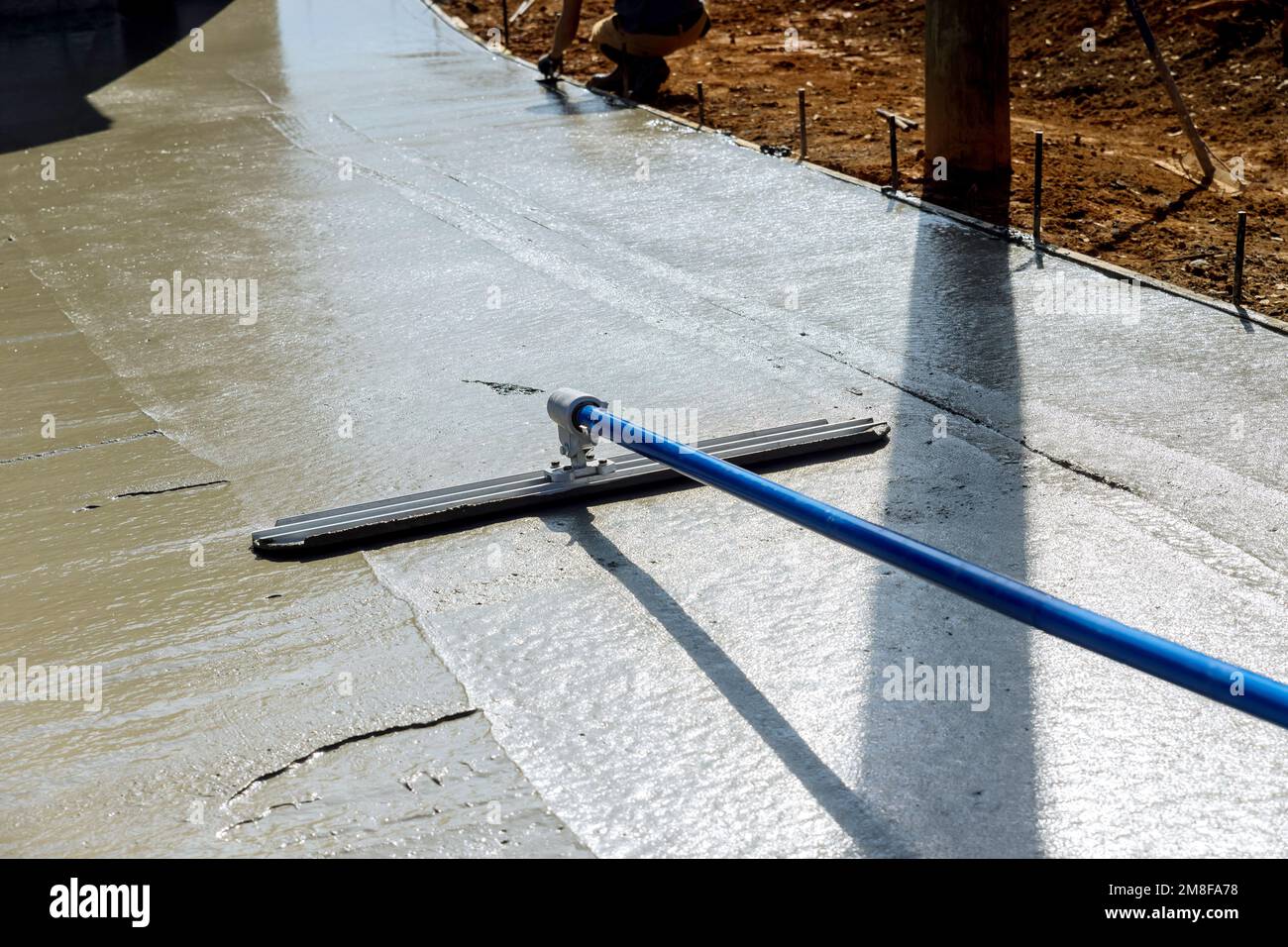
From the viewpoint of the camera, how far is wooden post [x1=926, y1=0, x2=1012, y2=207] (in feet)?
25.2

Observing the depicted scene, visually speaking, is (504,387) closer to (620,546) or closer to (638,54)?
(620,546)

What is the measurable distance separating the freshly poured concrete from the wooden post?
624 millimetres

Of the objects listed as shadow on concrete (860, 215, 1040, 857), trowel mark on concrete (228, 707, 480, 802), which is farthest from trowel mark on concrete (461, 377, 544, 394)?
trowel mark on concrete (228, 707, 480, 802)

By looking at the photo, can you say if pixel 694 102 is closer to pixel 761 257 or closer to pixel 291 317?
pixel 761 257

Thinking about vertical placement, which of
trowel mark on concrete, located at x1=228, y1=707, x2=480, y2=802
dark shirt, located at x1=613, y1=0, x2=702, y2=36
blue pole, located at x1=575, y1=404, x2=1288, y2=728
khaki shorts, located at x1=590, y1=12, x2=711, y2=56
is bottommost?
trowel mark on concrete, located at x1=228, y1=707, x2=480, y2=802

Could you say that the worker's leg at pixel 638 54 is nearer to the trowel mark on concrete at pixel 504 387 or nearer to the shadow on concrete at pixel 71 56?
the shadow on concrete at pixel 71 56

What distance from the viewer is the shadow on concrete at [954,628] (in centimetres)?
298

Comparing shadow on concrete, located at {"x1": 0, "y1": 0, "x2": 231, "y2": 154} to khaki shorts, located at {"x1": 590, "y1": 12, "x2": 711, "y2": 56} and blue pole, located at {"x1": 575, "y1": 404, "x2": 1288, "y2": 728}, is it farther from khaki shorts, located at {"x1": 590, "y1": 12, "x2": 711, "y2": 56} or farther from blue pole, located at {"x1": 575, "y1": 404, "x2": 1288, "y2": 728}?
blue pole, located at {"x1": 575, "y1": 404, "x2": 1288, "y2": 728}

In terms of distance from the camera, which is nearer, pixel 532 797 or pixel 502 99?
pixel 532 797

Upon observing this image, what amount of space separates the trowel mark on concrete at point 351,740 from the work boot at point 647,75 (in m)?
8.75

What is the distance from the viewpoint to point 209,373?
581cm

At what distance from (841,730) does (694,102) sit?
8.67 m

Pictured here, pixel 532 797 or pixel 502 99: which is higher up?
pixel 502 99
